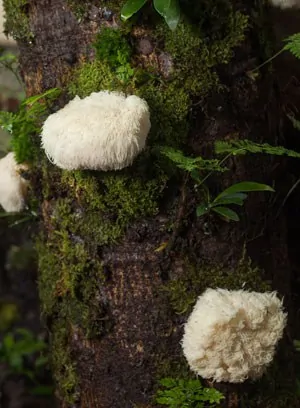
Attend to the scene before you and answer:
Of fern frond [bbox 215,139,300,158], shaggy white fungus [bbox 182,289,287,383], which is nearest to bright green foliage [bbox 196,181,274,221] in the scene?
fern frond [bbox 215,139,300,158]

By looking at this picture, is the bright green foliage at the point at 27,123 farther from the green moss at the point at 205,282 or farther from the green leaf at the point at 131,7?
the green moss at the point at 205,282

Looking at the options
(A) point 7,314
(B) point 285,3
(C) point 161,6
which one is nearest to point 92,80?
(C) point 161,6

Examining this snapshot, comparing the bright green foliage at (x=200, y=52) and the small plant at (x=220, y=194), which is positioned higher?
the bright green foliage at (x=200, y=52)

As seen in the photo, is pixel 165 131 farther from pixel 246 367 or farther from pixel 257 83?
pixel 246 367

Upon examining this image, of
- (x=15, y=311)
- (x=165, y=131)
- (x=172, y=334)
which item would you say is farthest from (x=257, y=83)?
(x=15, y=311)

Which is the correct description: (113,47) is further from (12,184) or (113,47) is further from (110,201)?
(12,184)

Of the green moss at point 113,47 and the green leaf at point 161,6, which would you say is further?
the green moss at point 113,47

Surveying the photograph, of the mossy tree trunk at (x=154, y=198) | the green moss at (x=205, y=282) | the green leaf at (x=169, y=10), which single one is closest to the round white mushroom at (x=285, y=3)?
the mossy tree trunk at (x=154, y=198)
